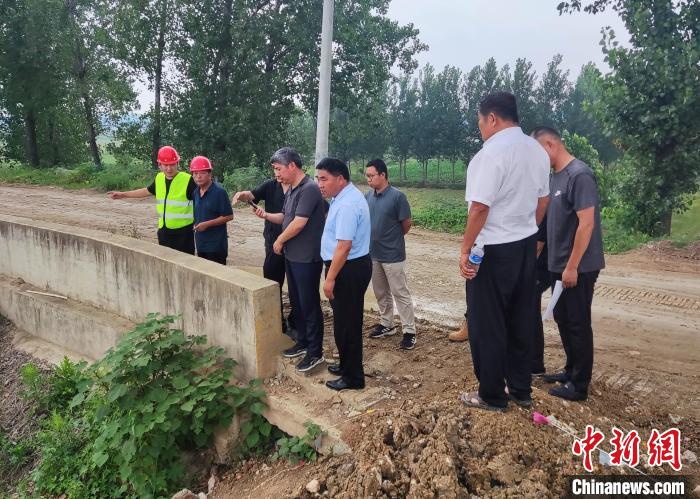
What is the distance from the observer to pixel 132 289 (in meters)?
5.29

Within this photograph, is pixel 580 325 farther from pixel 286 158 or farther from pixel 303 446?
pixel 286 158

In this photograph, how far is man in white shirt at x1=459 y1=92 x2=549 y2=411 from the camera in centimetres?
278

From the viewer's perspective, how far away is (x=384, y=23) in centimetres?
1570

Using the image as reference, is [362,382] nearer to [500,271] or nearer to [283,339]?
[283,339]

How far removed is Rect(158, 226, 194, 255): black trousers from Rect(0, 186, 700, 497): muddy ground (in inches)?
79.4

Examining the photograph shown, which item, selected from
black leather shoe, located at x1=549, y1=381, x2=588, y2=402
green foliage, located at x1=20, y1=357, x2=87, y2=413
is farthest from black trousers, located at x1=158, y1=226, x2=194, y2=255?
black leather shoe, located at x1=549, y1=381, x2=588, y2=402

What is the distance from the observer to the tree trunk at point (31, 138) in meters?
19.3

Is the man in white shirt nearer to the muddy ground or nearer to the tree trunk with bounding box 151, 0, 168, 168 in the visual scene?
the muddy ground

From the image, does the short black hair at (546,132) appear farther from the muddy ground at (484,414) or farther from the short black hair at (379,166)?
the muddy ground at (484,414)

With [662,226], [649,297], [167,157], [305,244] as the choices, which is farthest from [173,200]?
[662,226]

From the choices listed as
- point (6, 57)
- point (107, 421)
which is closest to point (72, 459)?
point (107, 421)

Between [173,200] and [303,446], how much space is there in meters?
3.06

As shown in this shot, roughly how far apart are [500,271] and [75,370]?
4.96 meters

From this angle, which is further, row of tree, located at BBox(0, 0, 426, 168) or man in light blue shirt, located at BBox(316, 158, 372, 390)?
row of tree, located at BBox(0, 0, 426, 168)
